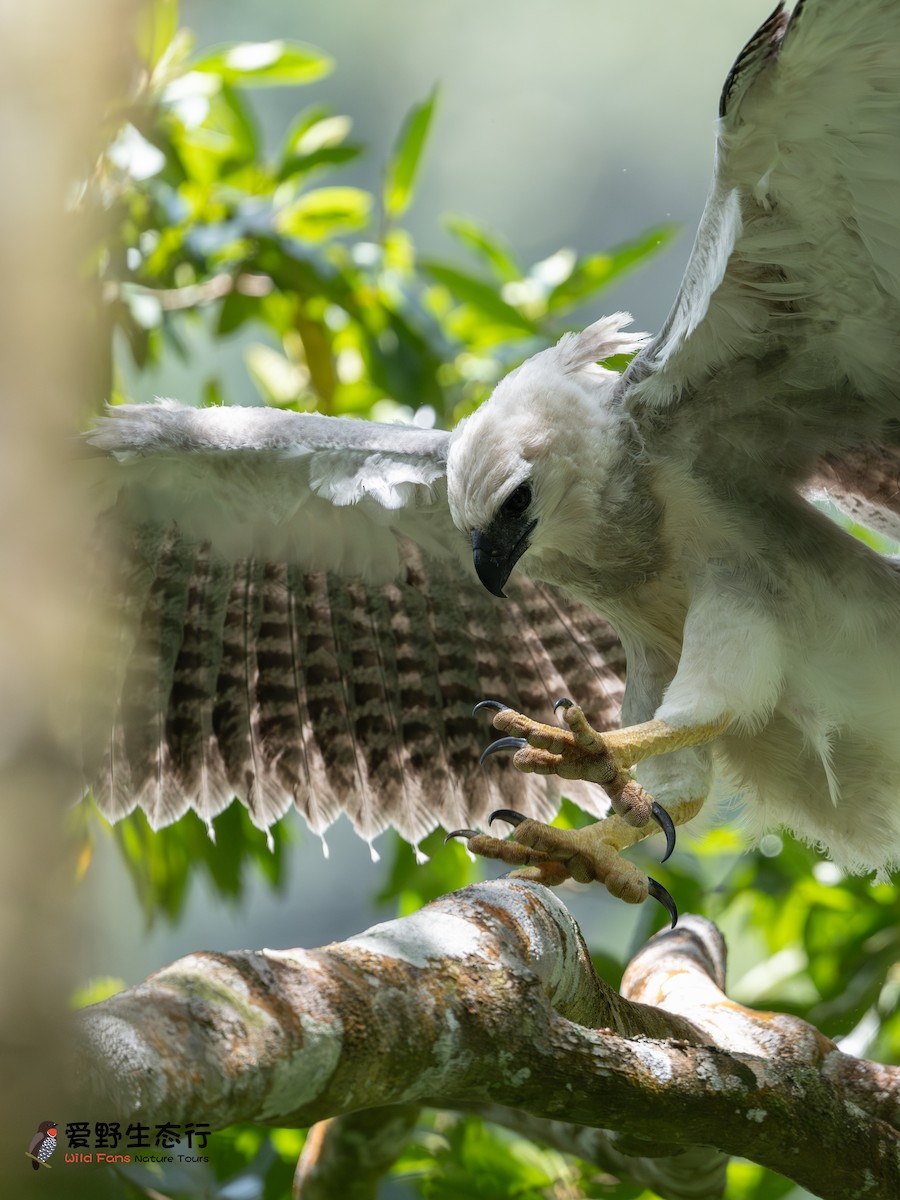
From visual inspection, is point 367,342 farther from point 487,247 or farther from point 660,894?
point 660,894

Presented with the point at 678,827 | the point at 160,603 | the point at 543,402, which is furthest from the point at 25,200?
the point at 160,603

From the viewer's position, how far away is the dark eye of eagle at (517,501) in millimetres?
3059

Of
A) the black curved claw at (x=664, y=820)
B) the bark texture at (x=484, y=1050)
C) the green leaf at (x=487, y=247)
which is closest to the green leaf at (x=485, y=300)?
the green leaf at (x=487, y=247)

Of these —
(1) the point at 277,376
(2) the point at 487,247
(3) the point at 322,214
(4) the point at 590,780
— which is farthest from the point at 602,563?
(1) the point at 277,376

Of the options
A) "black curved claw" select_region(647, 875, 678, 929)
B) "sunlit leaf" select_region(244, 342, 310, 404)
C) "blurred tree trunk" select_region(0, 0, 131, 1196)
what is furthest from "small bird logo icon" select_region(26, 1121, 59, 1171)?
"sunlit leaf" select_region(244, 342, 310, 404)

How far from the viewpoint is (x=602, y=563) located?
327cm

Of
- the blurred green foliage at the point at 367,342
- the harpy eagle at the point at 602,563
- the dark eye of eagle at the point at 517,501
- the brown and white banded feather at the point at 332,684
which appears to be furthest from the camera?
the brown and white banded feather at the point at 332,684

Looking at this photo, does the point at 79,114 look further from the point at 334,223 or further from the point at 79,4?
the point at 334,223

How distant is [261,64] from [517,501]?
2.39m

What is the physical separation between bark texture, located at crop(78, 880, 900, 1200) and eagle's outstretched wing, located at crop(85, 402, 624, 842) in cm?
145

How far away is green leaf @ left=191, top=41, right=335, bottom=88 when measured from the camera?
4559 millimetres

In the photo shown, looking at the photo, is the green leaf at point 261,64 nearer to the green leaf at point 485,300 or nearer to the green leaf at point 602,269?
the green leaf at point 485,300

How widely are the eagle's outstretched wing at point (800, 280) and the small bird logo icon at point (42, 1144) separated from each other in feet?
6.93

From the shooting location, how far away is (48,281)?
891mm
